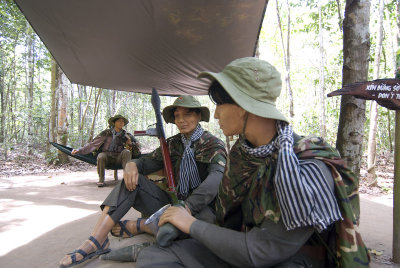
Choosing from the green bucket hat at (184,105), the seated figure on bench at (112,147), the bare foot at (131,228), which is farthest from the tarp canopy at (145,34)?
the bare foot at (131,228)

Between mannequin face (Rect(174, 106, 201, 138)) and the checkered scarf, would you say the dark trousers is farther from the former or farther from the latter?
the checkered scarf

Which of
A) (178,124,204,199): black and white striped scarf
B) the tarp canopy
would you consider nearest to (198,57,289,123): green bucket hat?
(178,124,204,199): black and white striped scarf

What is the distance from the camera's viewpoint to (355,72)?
1.96 meters

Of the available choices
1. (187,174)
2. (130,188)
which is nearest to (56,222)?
(130,188)

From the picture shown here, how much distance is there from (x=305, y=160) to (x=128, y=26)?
9.00 feet

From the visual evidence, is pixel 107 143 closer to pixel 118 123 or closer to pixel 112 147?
pixel 112 147

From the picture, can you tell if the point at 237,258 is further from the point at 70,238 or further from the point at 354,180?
the point at 70,238

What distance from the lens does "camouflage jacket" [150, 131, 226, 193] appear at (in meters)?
2.00

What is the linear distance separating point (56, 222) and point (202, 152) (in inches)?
69.9

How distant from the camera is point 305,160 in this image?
925mm

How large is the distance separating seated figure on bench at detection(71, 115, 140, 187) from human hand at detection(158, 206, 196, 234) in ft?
11.8

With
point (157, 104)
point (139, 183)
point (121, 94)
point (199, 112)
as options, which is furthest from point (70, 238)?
point (121, 94)

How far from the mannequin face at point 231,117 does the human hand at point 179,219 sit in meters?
0.39

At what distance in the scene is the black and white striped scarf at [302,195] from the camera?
2.69 ft
